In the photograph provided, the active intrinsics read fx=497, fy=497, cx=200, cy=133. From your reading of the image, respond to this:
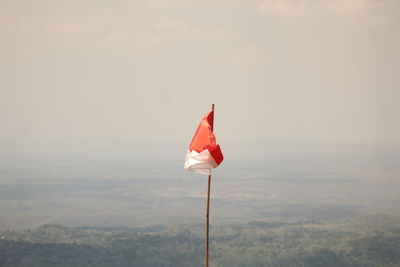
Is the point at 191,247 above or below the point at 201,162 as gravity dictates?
below

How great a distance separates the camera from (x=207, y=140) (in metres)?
3.34

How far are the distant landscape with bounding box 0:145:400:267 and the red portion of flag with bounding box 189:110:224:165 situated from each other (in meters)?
41.6

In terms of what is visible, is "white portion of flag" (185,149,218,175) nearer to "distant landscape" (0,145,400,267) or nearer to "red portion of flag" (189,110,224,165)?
"red portion of flag" (189,110,224,165)

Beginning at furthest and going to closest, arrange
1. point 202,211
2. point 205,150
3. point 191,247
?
point 202,211 < point 191,247 < point 205,150

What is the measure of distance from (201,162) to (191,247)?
50620 millimetres

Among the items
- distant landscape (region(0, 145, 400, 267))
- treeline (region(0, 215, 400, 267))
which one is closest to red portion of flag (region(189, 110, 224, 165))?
treeline (region(0, 215, 400, 267))

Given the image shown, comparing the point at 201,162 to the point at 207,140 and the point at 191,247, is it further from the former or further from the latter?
the point at 191,247

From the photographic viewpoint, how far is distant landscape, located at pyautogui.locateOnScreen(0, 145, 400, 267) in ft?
159

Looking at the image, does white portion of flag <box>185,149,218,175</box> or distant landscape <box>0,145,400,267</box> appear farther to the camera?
distant landscape <box>0,145,400,267</box>

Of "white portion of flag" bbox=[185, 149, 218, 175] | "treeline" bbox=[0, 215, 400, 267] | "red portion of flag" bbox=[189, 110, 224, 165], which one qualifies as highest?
"red portion of flag" bbox=[189, 110, 224, 165]

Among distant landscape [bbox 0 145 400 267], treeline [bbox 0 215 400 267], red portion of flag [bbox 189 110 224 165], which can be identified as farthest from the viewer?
distant landscape [bbox 0 145 400 267]

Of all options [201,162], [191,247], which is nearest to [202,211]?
[191,247]

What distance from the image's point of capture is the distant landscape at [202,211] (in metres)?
48.4

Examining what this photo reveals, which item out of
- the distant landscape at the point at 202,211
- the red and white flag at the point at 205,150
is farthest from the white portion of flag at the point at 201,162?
the distant landscape at the point at 202,211
